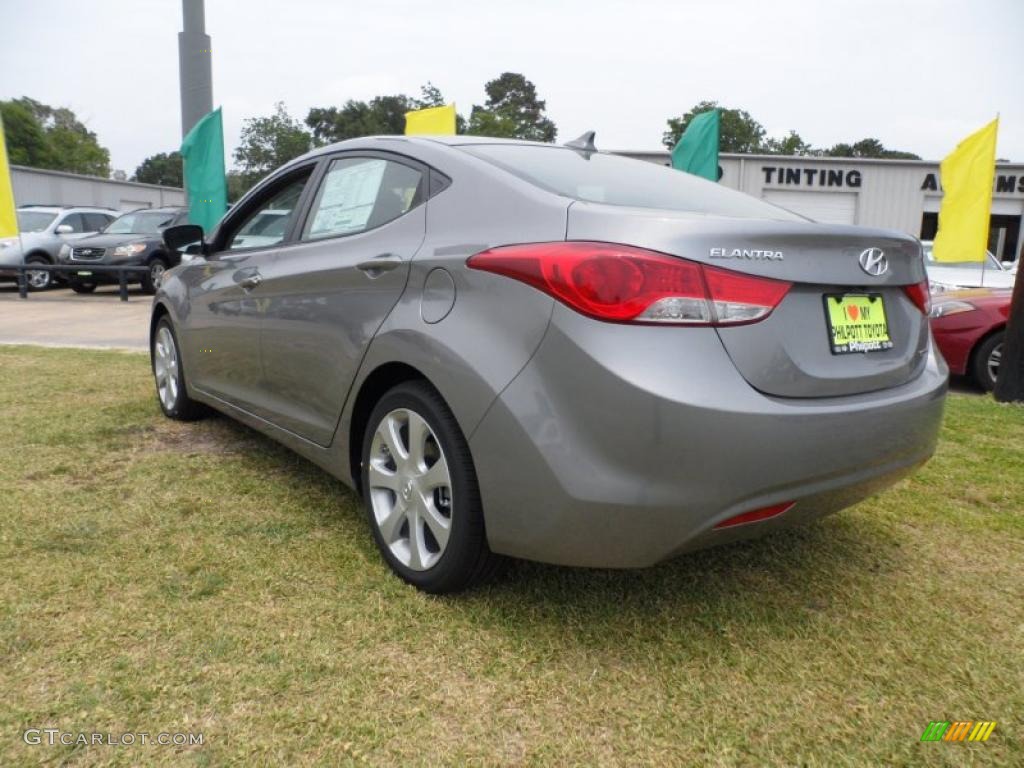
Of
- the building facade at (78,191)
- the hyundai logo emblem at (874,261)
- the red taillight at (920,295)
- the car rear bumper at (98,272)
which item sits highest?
the building facade at (78,191)

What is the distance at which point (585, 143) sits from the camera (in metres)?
3.31

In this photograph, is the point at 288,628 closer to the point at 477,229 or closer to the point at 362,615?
the point at 362,615

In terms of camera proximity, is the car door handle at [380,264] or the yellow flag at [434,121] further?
the yellow flag at [434,121]

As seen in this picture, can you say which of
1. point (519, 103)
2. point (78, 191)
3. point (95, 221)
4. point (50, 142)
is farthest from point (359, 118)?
point (95, 221)

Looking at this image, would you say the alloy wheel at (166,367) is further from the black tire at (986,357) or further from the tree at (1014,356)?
the black tire at (986,357)

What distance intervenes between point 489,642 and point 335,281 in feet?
4.47

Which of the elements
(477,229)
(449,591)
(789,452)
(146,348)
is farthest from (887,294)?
(146,348)

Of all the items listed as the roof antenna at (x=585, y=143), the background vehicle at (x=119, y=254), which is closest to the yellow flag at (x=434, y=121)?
the background vehicle at (x=119, y=254)

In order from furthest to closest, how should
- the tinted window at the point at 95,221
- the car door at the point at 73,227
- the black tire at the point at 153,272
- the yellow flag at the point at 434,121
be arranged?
the tinted window at the point at 95,221 → the car door at the point at 73,227 → the black tire at the point at 153,272 → the yellow flag at the point at 434,121

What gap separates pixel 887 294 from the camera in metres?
2.33

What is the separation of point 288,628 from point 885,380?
73.0 inches

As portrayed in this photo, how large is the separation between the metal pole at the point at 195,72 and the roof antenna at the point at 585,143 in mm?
10082

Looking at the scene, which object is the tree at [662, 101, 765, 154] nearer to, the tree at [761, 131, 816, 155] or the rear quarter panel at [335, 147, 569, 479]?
the tree at [761, 131, 816, 155]

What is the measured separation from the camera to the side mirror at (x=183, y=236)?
13.4ft
